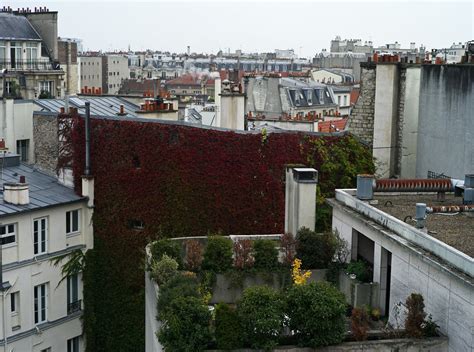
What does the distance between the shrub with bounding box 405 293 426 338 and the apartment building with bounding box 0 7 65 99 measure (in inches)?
1435

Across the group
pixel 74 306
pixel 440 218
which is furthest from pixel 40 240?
pixel 440 218

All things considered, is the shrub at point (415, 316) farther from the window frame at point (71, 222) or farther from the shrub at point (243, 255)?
the window frame at point (71, 222)

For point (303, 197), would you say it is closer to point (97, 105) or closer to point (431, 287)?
point (431, 287)

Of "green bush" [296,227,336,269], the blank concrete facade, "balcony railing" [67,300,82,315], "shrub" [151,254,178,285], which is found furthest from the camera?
"balcony railing" [67,300,82,315]

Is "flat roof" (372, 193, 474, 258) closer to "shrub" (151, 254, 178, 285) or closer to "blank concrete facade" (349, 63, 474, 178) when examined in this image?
"blank concrete facade" (349, 63, 474, 178)

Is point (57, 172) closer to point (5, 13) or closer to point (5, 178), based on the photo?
point (5, 178)

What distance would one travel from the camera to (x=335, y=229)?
15.2 meters

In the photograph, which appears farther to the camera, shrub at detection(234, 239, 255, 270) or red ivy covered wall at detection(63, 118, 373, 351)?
red ivy covered wall at detection(63, 118, 373, 351)

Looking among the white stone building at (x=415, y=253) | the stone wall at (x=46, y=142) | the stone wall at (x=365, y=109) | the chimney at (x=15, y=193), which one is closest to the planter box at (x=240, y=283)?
the white stone building at (x=415, y=253)

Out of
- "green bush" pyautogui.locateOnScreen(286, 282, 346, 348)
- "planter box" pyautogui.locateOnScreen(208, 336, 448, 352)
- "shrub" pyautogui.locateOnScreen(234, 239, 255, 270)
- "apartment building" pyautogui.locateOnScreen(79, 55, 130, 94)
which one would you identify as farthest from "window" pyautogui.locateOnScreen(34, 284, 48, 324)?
"apartment building" pyautogui.locateOnScreen(79, 55, 130, 94)

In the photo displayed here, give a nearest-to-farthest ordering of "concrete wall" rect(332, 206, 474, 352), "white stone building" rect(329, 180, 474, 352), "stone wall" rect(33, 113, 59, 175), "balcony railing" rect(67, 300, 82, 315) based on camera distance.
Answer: "concrete wall" rect(332, 206, 474, 352), "white stone building" rect(329, 180, 474, 352), "balcony railing" rect(67, 300, 82, 315), "stone wall" rect(33, 113, 59, 175)

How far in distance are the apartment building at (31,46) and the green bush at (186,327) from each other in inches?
1382

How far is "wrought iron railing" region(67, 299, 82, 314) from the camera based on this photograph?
24.1m

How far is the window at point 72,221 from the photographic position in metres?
24.2
